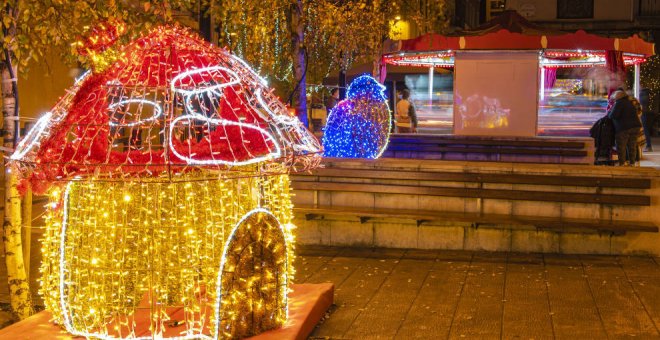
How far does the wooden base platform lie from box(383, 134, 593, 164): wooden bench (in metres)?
10.3

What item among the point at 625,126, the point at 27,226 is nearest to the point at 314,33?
the point at 625,126

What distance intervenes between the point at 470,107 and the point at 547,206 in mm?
8918

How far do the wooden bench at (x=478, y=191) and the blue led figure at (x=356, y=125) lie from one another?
282 centimetres

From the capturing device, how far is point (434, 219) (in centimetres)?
1012

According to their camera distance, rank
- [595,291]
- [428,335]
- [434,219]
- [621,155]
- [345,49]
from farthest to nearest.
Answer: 1. [345,49]
2. [621,155]
3. [434,219]
4. [595,291]
5. [428,335]

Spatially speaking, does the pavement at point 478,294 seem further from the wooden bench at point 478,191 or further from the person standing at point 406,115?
the person standing at point 406,115

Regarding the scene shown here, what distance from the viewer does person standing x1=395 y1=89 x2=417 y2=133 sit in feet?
72.1

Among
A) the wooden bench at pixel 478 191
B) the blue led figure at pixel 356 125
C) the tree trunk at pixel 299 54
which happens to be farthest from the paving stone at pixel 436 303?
the tree trunk at pixel 299 54

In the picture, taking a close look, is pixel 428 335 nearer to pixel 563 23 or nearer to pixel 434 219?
pixel 434 219

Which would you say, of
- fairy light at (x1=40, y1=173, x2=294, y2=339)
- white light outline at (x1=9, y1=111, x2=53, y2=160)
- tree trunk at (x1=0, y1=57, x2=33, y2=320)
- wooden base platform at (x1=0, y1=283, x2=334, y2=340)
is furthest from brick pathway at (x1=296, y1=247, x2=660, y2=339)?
white light outline at (x1=9, y1=111, x2=53, y2=160)

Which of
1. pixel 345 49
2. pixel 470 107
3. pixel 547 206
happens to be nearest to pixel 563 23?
pixel 345 49

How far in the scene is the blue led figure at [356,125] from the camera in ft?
45.6

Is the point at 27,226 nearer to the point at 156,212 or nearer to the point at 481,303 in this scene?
the point at 156,212

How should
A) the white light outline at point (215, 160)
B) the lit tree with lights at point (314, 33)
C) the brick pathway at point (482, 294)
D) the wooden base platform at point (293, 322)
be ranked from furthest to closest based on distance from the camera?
the lit tree with lights at point (314, 33), the brick pathway at point (482, 294), the wooden base platform at point (293, 322), the white light outline at point (215, 160)
